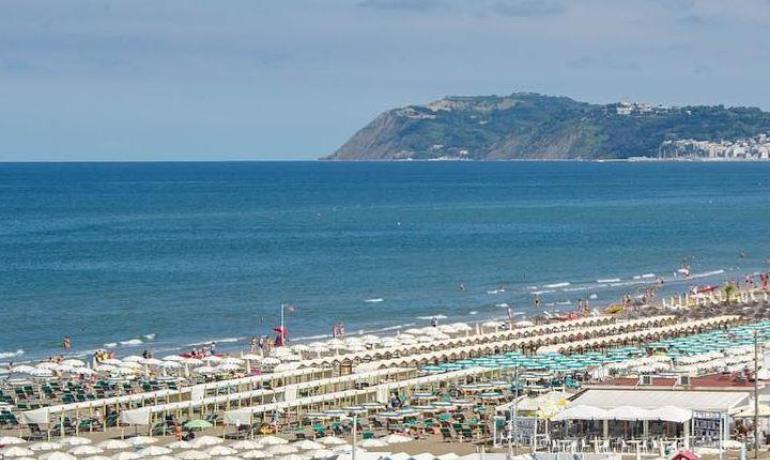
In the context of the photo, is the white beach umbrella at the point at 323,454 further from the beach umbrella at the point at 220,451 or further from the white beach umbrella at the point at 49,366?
the white beach umbrella at the point at 49,366

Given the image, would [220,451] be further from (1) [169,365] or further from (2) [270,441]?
(1) [169,365]

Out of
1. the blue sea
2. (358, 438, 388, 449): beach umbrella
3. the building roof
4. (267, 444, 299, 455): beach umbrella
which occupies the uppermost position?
the building roof

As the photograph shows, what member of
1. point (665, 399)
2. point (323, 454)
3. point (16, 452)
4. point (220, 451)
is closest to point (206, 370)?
point (220, 451)

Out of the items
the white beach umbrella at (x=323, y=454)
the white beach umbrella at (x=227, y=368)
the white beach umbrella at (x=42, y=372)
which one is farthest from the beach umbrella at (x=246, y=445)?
the white beach umbrella at (x=42, y=372)

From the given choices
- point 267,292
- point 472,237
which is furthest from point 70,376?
point 472,237

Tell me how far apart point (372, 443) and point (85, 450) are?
25.2 feet

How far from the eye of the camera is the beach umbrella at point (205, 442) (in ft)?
143

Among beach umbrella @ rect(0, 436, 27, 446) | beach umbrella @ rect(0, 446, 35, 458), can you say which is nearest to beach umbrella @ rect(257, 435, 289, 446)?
beach umbrella @ rect(0, 446, 35, 458)

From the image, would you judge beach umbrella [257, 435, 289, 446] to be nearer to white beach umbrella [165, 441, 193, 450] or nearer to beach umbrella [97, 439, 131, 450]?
white beach umbrella [165, 441, 193, 450]

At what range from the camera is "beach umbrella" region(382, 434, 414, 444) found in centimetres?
4471

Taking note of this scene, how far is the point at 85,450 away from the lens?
4328cm

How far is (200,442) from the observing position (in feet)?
144

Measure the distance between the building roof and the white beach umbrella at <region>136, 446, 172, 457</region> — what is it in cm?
1096

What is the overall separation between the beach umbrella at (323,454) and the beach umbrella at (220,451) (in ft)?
7.32
